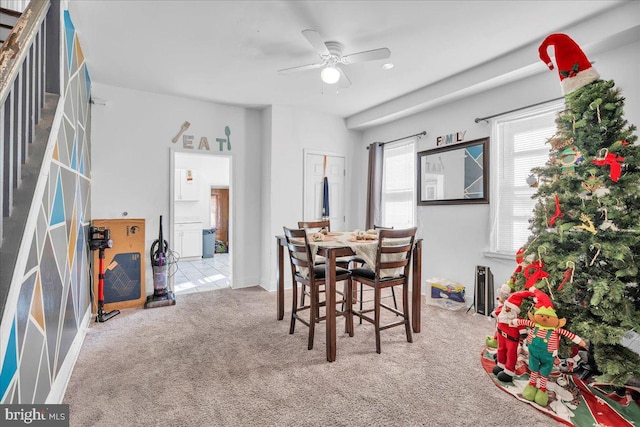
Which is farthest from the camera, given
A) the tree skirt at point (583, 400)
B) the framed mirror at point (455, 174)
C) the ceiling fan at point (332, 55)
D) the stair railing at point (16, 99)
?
the framed mirror at point (455, 174)

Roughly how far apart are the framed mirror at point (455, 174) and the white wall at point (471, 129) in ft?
0.33

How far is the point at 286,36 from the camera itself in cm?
282

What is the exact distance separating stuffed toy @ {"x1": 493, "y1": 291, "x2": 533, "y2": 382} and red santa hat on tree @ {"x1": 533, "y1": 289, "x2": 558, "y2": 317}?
112 millimetres

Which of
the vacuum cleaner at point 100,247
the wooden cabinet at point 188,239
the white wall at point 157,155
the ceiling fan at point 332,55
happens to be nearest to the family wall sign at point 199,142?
the white wall at point 157,155

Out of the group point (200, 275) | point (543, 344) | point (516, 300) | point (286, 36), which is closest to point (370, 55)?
point (286, 36)

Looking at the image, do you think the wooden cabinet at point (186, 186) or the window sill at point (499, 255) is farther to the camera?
the wooden cabinet at point (186, 186)

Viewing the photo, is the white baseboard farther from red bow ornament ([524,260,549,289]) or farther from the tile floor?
red bow ornament ([524,260,549,289])

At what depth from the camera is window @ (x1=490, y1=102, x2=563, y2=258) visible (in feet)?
10.7

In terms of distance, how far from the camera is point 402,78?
376 centimetres

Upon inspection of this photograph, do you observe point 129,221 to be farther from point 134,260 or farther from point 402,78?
point 402,78

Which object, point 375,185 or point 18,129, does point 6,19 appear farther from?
point 375,185

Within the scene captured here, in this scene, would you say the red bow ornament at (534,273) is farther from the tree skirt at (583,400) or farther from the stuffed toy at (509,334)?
the tree skirt at (583,400)

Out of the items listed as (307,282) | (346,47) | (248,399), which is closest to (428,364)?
(307,282)

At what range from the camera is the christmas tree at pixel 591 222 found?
1960 millimetres
